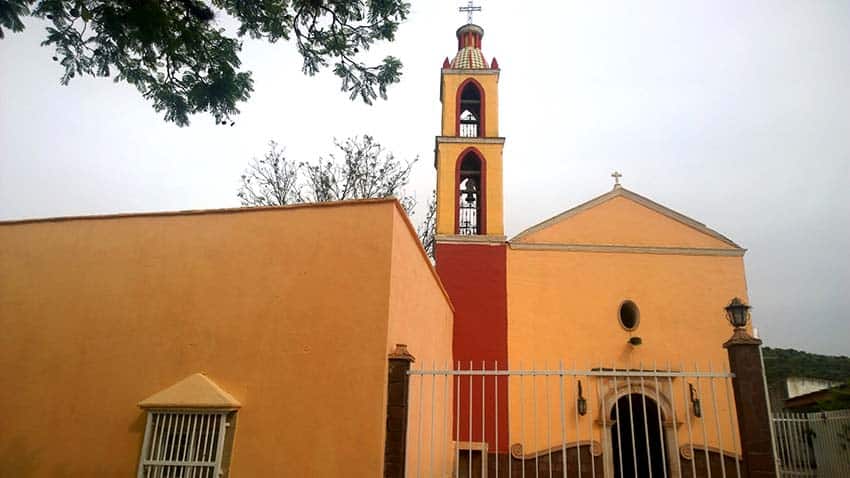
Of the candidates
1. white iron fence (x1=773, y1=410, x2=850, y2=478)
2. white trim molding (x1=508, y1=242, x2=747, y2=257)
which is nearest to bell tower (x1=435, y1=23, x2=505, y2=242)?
white trim molding (x1=508, y1=242, x2=747, y2=257)

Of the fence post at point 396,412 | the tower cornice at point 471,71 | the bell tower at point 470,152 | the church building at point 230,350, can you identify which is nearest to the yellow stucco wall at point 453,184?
the bell tower at point 470,152

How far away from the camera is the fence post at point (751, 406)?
450 centimetres

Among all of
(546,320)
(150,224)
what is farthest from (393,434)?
(546,320)

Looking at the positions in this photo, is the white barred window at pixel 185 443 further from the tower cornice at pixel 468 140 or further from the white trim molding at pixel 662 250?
the tower cornice at pixel 468 140

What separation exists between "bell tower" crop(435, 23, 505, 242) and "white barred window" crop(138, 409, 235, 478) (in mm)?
7008

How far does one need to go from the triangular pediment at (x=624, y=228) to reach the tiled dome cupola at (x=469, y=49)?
415 centimetres

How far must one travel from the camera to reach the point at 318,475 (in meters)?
4.50

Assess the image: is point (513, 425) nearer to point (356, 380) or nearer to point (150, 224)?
point (356, 380)

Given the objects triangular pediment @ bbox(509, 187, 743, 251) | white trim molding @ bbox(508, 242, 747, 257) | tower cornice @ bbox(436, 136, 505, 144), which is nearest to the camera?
white trim molding @ bbox(508, 242, 747, 257)

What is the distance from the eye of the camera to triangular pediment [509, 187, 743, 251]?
11289 millimetres

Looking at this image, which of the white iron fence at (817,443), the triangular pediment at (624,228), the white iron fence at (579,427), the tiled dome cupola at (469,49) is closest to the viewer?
the white iron fence at (817,443)

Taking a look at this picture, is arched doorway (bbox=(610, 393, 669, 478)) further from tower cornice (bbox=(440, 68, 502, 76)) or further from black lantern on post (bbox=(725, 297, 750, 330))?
tower cornice (bbox=(440, 68, 502, 76))

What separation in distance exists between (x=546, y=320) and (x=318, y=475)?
7090 millimetres

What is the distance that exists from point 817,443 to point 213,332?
33.0 ft
